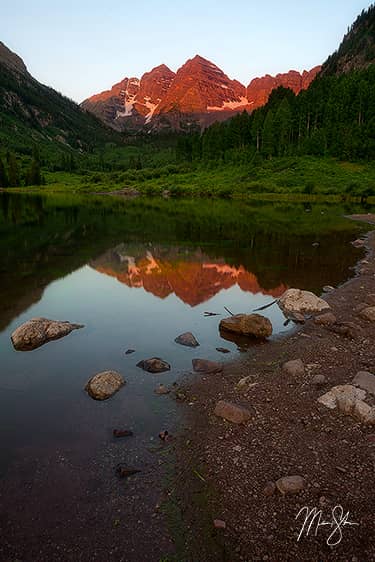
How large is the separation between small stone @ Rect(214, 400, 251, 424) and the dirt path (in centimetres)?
18

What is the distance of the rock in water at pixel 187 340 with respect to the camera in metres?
15.8

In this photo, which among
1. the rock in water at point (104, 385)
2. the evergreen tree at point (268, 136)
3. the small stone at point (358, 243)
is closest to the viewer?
the rock in water at point (104, 385)

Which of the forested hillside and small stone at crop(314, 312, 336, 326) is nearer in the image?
small stone at crop(314, 312, 336, 326)

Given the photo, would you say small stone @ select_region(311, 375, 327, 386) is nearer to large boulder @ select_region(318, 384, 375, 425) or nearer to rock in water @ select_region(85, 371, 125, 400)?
large boulder @ select_region(318, 384, 375, 425)

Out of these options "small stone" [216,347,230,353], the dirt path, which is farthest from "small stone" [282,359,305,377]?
"small stone" [216,347,230,353]

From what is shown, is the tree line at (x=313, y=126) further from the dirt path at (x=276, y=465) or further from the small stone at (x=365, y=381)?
the dirt path at (x=276, y=465)

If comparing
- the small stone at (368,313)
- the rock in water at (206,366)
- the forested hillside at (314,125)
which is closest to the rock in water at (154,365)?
the rock in water at (206,366)

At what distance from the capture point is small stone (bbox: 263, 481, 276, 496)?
779 cm

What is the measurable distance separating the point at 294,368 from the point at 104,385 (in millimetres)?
6178

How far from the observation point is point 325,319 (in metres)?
17.3

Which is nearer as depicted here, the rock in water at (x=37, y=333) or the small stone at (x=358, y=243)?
the rock in water at (x=37, y=333)

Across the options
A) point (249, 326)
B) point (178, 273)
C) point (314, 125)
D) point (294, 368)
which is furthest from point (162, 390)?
point (314, 125)

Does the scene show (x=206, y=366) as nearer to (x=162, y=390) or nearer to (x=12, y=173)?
(x=162, y=390)

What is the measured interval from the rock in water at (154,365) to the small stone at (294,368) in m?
4.02
